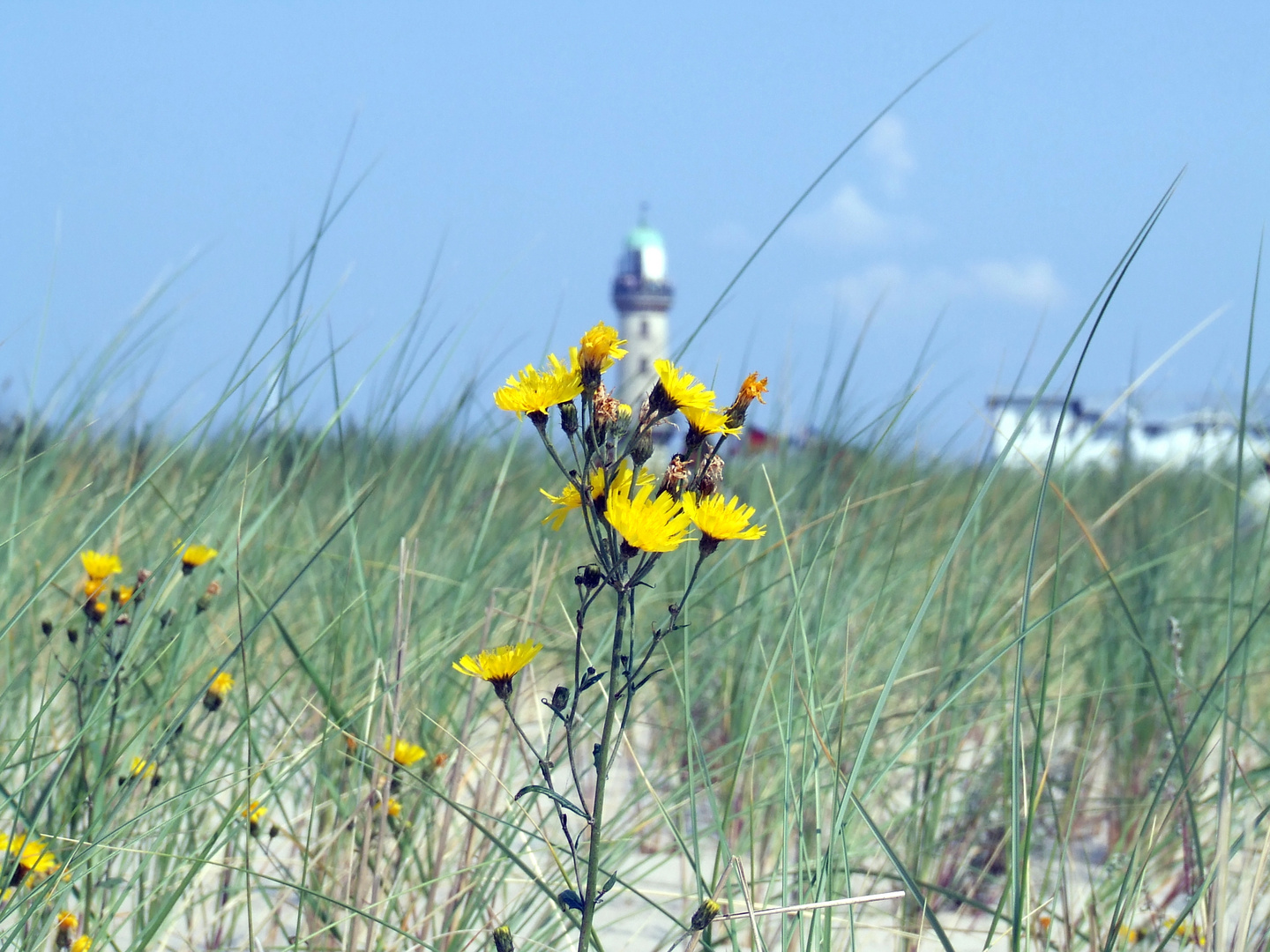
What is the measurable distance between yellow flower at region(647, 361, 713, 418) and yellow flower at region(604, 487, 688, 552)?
91 millimetres

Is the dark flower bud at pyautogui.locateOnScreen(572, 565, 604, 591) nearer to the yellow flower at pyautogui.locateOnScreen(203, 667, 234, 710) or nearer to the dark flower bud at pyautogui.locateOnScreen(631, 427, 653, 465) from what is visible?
the dark flower bud at pyautogui.locateOnScreen(631, 427, 653, 465)

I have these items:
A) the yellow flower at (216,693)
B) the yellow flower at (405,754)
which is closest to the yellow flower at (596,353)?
the yellow flower at (405,754)

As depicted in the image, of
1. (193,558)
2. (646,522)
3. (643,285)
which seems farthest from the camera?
(643,285)

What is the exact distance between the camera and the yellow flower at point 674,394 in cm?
83

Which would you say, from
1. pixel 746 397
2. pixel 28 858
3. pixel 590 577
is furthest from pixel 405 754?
pixel 746 397

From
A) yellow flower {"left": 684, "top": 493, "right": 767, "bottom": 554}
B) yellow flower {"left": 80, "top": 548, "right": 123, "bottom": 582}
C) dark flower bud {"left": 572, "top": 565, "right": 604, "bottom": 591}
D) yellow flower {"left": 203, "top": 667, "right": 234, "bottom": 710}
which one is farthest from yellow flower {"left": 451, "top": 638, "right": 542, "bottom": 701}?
yellow flower {"left": 80, "top": 548, "right": 123, "bottom": 582}

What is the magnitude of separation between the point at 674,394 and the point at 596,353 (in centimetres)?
8

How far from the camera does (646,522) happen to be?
76 centimetres

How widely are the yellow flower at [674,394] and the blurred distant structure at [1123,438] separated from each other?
0.25 m

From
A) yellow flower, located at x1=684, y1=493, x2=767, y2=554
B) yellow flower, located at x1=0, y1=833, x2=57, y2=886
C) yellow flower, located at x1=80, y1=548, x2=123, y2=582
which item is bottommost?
yellow flower, located at x1=0, y1=833, x2=57, y2=886

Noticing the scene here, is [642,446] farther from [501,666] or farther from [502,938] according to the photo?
[502,938]

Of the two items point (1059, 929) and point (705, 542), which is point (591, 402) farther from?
point (1059, 929)

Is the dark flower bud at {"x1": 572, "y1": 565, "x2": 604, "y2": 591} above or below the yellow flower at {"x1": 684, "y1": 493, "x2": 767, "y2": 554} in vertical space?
below

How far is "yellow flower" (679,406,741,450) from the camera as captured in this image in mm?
848
